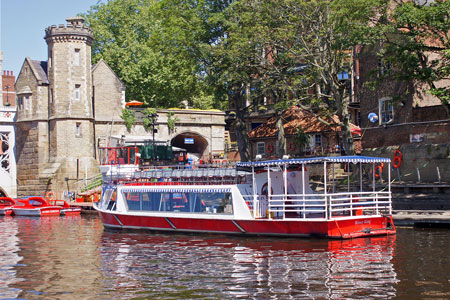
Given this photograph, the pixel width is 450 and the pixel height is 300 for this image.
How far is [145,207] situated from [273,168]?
7598 mm

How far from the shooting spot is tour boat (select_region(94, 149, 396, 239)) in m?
24.5

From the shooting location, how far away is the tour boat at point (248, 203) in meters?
24.5

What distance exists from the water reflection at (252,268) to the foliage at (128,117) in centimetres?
3293

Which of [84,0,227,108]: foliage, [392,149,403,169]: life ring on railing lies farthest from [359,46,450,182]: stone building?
[84,0,227,108]: foliage

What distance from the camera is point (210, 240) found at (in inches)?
1045

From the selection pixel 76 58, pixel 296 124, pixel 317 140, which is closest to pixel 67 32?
pixel 76 58

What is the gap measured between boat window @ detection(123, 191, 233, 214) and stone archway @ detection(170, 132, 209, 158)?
102ft

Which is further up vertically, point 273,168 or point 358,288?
point 273,168

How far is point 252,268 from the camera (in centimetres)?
1920

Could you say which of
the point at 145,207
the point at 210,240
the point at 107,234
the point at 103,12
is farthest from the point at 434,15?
the point at 103,12

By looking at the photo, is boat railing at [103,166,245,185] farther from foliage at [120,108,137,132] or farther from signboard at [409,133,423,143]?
foliage at [120,108,137,132]

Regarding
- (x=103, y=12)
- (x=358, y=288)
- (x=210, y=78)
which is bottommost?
(x=358, y=288)

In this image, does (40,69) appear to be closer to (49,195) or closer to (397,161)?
(49,195)

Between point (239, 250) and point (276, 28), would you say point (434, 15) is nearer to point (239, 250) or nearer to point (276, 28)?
point (276, 28)
